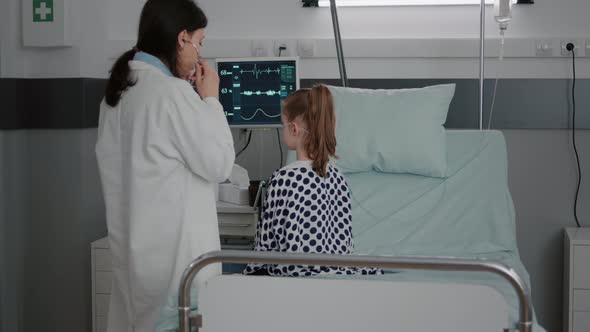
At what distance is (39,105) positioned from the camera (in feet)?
13.5

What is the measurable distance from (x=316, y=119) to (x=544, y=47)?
184cm

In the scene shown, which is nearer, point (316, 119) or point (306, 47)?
point (316, 119)

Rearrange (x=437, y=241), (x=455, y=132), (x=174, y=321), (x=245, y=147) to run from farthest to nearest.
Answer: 1. (x=245, y=147)
2. (x=455, y=132)
3. (x=437, y=241)
4. (x=174, y=321)

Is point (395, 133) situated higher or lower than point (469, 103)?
lower

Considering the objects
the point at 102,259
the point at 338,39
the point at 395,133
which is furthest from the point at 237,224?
the point at 338,39

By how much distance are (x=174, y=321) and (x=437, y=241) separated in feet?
4.52

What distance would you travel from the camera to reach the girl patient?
8.38 ft

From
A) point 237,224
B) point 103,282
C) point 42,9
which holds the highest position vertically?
point 42,9

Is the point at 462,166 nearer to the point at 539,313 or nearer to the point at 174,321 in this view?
the point at 539,313

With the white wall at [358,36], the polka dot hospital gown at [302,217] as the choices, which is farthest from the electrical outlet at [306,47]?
the polka dot hospital gown at [302,217]

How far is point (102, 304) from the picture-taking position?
3775 millimetres

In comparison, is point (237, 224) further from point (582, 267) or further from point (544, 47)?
point (544, 47)

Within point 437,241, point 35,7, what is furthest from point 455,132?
point 35,7

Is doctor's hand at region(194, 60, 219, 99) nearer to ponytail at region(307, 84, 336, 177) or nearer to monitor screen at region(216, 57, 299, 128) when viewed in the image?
ponytail at region(307, 84, 336, 177)
